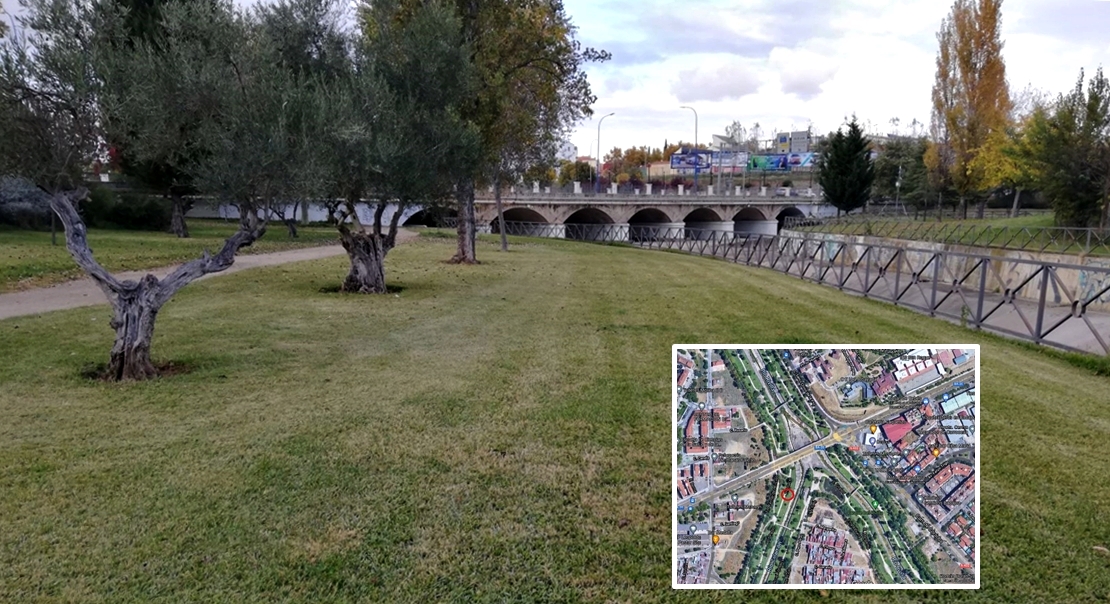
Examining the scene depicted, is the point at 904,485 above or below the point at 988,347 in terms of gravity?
above

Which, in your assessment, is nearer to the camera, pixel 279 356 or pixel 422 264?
pixel 279 356

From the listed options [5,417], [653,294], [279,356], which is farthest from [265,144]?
[653,294]

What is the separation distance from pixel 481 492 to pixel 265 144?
531 centimetres

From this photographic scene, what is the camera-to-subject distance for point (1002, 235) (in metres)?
31.0

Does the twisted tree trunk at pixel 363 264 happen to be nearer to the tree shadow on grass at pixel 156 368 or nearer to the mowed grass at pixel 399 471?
the mowed grass at pixel 399 471

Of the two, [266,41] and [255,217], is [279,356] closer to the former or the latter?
[255,217]

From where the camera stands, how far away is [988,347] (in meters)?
10.1

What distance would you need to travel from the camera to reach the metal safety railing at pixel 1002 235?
25.9 metres

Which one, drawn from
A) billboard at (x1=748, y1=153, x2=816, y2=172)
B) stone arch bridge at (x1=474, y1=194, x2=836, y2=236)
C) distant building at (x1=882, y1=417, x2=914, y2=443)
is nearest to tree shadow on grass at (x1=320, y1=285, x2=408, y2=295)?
distant building at (x1=882, y1=417, x2=914, y2=443)

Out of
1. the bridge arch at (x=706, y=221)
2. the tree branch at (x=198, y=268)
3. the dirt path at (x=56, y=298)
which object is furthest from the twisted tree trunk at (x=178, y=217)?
the bridge arch at (x=706, y=221)

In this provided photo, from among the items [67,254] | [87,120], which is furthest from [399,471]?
[67,254]

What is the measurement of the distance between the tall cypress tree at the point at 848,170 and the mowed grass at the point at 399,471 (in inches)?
1704

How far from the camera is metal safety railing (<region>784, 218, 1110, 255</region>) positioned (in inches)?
1019

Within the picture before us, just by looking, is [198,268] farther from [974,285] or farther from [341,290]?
[974,285]
